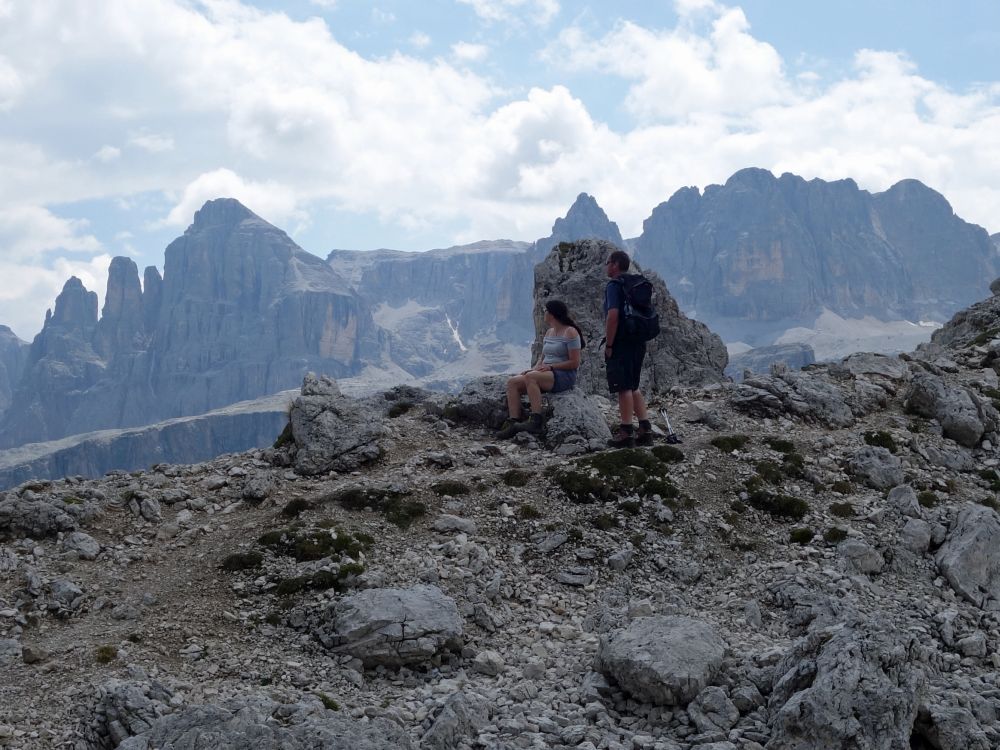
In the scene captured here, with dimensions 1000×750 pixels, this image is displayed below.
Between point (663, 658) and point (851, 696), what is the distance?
2.41 metres

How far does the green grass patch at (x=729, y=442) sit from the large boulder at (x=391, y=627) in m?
9.18

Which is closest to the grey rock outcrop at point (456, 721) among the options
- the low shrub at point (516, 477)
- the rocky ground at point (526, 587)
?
the rocky ground at point (526, 587)

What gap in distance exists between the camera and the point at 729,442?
19.5 metres

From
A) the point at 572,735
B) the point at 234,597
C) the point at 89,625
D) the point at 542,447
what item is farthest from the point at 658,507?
the point at 89,625

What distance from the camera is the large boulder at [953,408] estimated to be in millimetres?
20703

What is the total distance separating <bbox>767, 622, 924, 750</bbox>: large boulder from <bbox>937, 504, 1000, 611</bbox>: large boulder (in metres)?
4.83

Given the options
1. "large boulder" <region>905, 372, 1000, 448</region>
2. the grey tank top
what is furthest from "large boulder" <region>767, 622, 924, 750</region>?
"large boulder" <region>905, 372, 1000, 448</region>

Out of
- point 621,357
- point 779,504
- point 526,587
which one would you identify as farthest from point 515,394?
point 526,587

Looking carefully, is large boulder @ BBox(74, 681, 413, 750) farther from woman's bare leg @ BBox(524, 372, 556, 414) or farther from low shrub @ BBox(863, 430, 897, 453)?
low shrub @ BBox(863, 430, 897, 453)

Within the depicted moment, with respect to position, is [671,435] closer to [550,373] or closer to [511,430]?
[550,373]

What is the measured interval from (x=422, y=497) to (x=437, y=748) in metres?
7.74

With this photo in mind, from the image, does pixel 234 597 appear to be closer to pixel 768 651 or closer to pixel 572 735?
pixel 572 735

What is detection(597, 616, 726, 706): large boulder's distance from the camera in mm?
10523

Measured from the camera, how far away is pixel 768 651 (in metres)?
11.5
